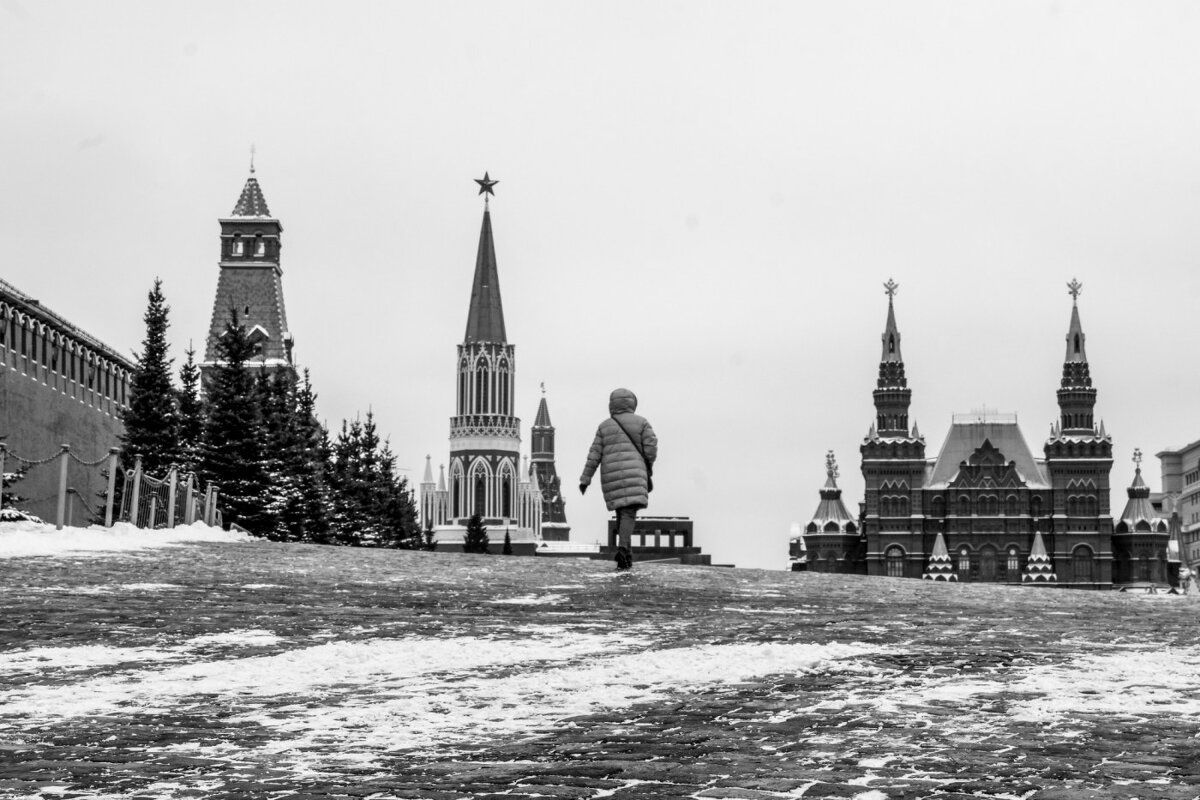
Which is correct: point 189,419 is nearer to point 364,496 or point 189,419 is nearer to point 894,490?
point 364,496

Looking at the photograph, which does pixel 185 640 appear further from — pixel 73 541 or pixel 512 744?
pixel 73 541

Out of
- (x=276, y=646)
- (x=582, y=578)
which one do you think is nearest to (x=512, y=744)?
(x=276, y=646)

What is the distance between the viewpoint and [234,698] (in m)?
9.95

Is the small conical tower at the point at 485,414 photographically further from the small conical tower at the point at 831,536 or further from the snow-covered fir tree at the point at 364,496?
the snow-covered fir tree at the point at 364,496

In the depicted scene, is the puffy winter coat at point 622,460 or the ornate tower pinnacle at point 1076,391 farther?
the ornate tower pinnacle at point 1076,391

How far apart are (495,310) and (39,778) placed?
158m

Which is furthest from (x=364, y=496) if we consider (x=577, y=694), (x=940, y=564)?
(x=940, y=564)

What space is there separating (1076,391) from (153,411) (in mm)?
114530

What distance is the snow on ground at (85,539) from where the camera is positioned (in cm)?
2011

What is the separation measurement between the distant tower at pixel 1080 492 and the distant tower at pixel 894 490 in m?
10.7

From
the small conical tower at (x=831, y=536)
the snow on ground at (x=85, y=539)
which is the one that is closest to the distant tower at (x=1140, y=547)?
the small conical tower at (x=831, y=536)

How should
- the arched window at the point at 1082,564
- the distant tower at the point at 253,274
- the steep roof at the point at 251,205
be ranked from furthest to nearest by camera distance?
the arched window at the point at 1082,564 < the steep roof at the point at 251,205 < the distant tower at the point at 253,274

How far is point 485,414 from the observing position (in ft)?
536

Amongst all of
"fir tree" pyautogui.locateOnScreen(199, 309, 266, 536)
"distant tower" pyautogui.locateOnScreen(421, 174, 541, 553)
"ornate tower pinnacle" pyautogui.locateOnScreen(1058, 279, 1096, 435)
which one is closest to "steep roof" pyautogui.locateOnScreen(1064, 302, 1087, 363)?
"ornate tower pinnacle" pyautogui.locateOnScreen(1058, 279, 1096, 435)
